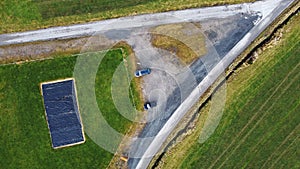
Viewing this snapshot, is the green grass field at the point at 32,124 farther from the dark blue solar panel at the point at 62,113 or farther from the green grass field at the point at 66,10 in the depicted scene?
the green grass field at the point at 66,10

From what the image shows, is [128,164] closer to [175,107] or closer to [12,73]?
[175,107]

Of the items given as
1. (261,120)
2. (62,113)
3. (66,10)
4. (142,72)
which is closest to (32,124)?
(62,113)

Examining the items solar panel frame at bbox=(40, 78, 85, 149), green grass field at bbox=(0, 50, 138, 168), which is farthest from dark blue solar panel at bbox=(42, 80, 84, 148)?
green grass field at bbox=(0, 50, 138, 168)

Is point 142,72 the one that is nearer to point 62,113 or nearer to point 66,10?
point 62,113

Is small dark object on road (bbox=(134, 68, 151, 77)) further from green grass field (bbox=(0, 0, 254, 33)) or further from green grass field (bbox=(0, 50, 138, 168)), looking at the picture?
green grass field (bbox=(0, 0, 254, 33))

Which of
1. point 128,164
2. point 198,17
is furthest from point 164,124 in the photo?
point 198,17

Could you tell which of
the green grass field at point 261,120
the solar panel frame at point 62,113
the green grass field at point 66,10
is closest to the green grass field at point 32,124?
the solar panel frame at point 62,113
